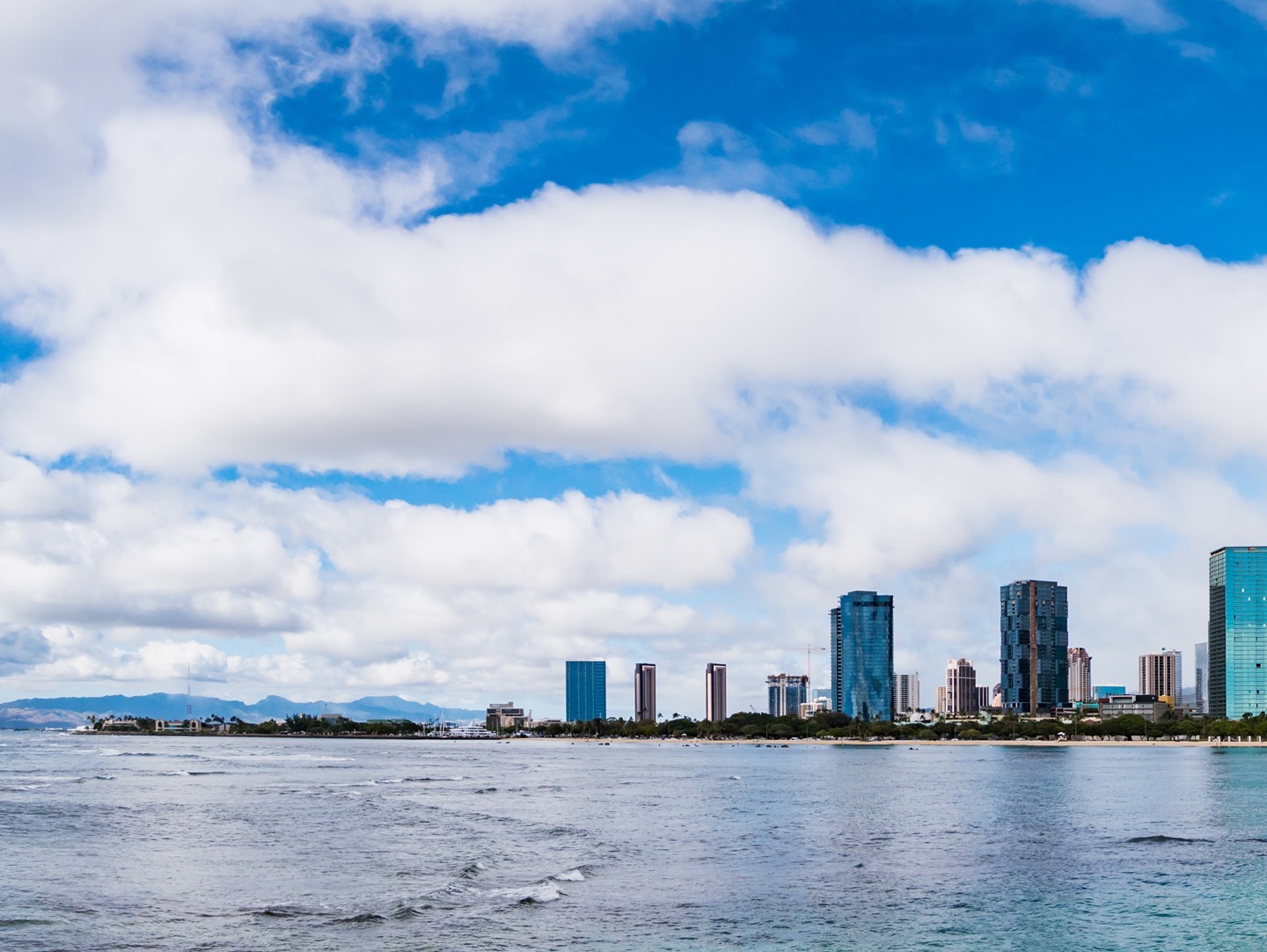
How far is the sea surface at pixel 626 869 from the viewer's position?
44.9 m

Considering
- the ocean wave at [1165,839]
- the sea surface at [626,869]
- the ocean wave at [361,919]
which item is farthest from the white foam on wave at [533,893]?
the ocean wave at [1165,839]

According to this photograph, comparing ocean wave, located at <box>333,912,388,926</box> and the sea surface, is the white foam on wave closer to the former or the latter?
the sea surface

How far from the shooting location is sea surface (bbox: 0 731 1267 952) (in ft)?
147

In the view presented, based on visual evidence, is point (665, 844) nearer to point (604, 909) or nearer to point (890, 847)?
point (890, 847)

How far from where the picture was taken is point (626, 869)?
61188 mm

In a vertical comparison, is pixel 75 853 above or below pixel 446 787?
above

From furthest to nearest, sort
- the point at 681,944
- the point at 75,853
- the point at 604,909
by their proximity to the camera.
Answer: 1. the point at 75,853
2. the point at 604,909
3. the point at 681,944

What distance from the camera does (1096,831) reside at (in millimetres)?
82312

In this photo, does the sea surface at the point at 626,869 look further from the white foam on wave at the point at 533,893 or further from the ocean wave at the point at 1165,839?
the ocean wave at the point at 1165,839

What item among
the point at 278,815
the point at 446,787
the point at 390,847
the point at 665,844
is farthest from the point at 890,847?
the point at 446,787

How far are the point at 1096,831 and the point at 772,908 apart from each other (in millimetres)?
41899

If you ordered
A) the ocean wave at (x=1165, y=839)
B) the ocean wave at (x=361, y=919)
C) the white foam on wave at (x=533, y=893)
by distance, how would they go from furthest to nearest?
the ocean wave at (x=1165, y=839) < the white foam on wave at (x=533, y=893) < the ocean wave at (x=361, y=919)

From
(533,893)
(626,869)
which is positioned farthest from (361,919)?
(626,869)

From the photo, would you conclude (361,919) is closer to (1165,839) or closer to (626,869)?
(626,869)
